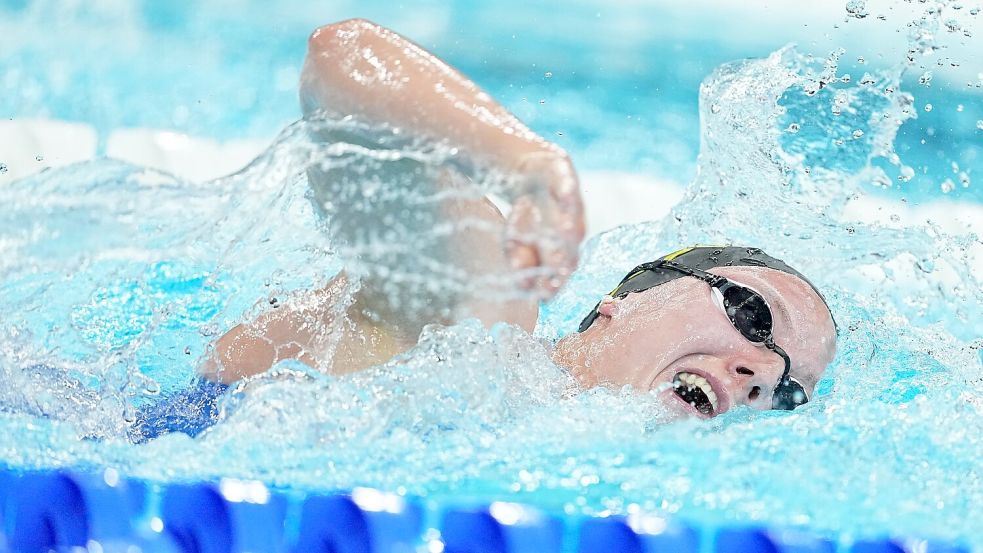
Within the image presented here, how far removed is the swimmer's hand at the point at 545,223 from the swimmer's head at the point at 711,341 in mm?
470

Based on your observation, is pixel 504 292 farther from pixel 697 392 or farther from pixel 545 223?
pixel 697 392

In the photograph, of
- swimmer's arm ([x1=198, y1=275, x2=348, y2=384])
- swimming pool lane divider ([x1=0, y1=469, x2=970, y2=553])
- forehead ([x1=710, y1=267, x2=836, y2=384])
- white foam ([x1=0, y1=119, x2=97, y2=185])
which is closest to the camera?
swimming pool lane divider ([x1=0, y1=469, x2=970, y2=553])

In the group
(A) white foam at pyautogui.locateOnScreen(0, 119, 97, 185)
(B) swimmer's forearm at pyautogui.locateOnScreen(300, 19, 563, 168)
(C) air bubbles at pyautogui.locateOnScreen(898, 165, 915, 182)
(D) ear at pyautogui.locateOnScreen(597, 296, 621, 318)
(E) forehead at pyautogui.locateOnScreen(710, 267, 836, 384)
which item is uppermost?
(A) white foam at pyautogui.locateOnScreen(0, 119, 97, 185)

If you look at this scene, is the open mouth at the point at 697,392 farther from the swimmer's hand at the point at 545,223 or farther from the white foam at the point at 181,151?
the white foam at the point at 181,151

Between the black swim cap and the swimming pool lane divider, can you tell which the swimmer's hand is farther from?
the black swim cap

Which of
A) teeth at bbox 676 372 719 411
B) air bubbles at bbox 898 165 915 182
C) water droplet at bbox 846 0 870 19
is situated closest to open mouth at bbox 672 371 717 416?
teeth at bbox 676 372 719 411

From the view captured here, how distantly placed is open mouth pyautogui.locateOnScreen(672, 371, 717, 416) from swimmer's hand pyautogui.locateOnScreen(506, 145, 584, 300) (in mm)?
506

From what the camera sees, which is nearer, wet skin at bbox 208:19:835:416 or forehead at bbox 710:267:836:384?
wet skin at bbox 208:19:835:416

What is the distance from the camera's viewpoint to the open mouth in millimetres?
1350

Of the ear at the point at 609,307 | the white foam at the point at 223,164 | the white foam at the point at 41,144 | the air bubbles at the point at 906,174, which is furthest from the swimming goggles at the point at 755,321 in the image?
the white foam at the point at 41,144

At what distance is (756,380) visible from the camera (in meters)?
1.37

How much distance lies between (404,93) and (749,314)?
597 mm

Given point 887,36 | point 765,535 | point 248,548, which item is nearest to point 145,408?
point 248,548

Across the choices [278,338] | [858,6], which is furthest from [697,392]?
[858,6]
